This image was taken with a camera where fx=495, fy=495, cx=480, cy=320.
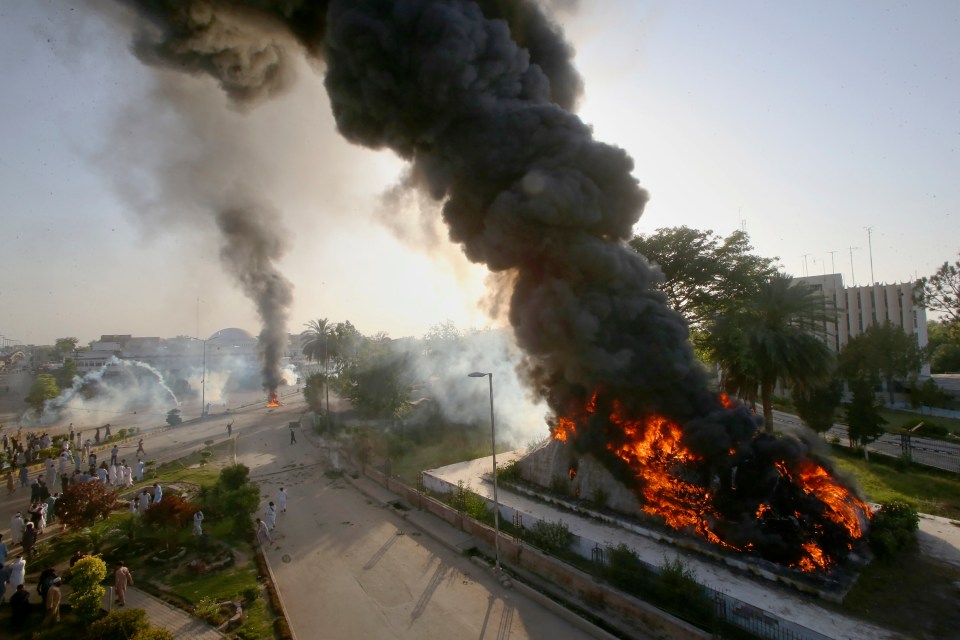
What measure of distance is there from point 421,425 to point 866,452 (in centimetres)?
2506

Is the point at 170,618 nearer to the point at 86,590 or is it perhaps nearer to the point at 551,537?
the point at 86,590

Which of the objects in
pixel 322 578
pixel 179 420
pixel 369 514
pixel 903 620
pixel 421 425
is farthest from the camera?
pixel 179 420

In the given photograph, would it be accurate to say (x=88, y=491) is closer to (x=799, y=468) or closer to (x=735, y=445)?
(x=735, y=445)

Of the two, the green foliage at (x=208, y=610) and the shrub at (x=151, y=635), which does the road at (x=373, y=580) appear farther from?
the shrub at (x=151, y=635)

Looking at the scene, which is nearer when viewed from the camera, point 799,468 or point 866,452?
point 799,468

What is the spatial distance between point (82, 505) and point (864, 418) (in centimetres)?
3251

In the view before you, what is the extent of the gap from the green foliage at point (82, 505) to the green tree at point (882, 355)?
161 ft

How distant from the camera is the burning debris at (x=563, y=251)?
532 inches

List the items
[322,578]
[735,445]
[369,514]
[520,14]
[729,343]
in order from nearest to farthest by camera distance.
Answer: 1. [735,445]
2. [322,578]
3. [369,514]
4. [520,14]
5. [729,343]

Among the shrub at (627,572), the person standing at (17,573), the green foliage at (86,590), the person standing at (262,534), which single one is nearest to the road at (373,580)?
the person standing at (262,534)

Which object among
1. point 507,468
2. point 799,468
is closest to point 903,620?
point 799,468

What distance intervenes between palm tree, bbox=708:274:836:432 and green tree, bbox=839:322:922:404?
2106 centimetres

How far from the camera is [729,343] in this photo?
24.2 m

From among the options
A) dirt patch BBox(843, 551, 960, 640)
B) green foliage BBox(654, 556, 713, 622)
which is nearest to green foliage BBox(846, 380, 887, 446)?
dirt patch BBox(843, 551, 960, 640)
